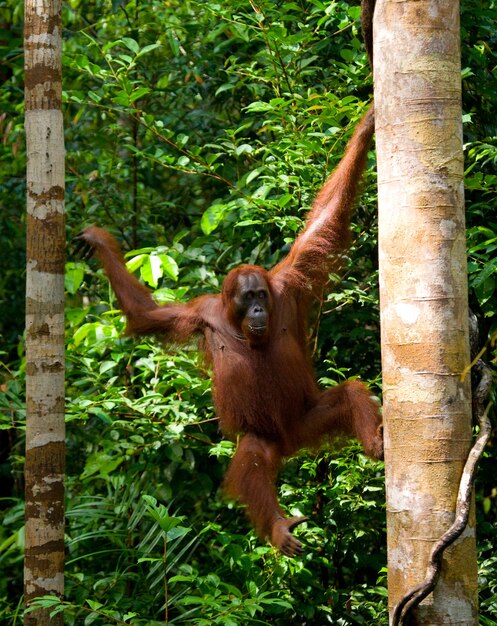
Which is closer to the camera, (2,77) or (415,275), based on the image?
(415,275)

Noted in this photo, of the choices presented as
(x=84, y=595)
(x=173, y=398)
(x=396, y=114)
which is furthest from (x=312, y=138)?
(x=84, y=595)

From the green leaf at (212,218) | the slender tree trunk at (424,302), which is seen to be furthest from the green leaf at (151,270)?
the slender tree trunk at (424,302)

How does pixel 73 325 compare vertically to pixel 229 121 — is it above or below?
below

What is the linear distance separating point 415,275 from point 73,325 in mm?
3050

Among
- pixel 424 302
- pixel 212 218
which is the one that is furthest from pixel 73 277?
pixel 424 302

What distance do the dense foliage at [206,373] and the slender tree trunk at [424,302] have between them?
4.27 ft

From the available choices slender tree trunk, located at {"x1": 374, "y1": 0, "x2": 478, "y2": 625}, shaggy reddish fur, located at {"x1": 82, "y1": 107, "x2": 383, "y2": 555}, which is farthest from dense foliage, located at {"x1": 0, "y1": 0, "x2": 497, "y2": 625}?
slender tree trunk, located at {"x1": 374, "y1": 0, "x2": 478, "y2": 625}

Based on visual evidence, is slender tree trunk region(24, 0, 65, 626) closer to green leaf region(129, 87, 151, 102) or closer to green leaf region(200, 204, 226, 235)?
green leaf region(129, 87, 151, 102)

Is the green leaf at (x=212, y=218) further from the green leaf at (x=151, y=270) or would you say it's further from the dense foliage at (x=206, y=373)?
the green leaf at (x=151, y=270)

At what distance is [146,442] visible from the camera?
472 cm

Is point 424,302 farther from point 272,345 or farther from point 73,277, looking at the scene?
point 73,277

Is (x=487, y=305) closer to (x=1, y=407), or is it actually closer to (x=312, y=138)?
(x=312, y=138)

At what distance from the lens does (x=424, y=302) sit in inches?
87.1

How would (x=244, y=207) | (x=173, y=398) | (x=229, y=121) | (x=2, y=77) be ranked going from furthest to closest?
(x=2, y=77)
(x=229, y=121)
(x=173, y=398)
(x=244, y=207)
